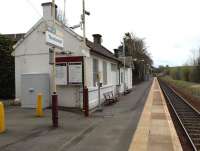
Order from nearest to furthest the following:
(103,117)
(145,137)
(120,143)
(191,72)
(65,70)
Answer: (120,143) < (145,137) < (103,117) < (65,70) < (191,72)

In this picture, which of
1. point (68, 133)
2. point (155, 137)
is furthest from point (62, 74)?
point (155, 137)

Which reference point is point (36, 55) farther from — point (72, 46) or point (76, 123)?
point (76, 123)

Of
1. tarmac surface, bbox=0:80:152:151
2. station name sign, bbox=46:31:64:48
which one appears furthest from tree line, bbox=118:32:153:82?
station name sign, bbox=46:31:64:48

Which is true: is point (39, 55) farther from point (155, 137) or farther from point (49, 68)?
point (155, 137)

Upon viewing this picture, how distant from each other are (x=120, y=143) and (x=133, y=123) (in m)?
4.20

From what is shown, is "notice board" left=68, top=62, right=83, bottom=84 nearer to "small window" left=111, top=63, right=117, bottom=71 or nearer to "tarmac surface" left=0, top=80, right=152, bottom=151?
"tarmac surface" left=0, top=80, right=152, bottom=151

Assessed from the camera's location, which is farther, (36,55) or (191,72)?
(191,72)

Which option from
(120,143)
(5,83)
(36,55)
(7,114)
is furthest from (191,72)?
(120,143)

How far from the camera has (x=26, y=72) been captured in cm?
2012

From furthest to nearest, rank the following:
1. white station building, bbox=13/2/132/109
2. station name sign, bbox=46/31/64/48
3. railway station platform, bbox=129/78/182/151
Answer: white station building, bbox=13/2/132/109 < station name sign, bbox=46/31/64/48 < railway station platform, bbox=129/78/182/151

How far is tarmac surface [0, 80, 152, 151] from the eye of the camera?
909cm

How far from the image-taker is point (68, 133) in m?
11.2

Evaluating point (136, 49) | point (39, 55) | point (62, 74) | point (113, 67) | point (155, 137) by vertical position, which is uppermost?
point (136, 49)

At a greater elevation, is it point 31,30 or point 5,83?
point 31,30
